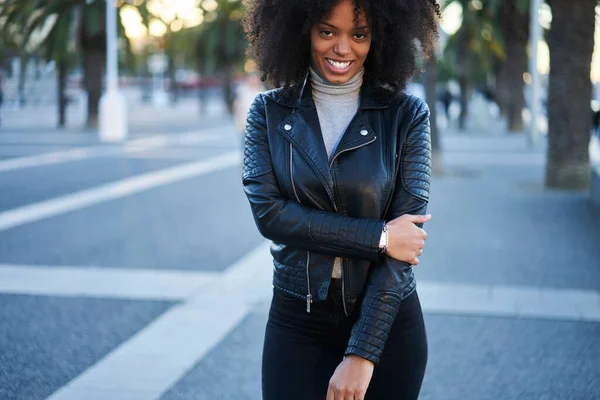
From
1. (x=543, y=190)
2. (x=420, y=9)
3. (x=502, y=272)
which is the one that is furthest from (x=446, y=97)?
(x=420, y=9)

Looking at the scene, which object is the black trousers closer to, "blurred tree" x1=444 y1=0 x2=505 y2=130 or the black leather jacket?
the black leather jacket

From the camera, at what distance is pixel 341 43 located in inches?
93.8

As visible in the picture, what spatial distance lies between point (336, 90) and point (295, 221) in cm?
40

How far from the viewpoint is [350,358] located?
2.22m

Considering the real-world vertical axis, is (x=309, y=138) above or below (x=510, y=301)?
above

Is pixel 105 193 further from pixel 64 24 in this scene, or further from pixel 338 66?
pixel 64 24

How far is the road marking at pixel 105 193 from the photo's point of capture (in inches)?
415

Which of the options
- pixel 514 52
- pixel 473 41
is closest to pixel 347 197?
pixel 514 52

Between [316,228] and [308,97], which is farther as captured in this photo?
[308,97]

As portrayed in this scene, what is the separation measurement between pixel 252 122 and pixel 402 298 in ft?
2.05

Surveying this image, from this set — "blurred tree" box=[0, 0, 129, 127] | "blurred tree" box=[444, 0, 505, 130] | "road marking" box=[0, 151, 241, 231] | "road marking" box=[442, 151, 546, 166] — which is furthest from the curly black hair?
"blurred tree" box=[0, 0, 129, 127]

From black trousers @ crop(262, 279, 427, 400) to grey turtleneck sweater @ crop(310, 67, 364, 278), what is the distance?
0.40 meters

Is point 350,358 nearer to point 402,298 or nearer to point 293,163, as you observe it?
point 402,298

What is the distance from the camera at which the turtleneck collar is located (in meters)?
2.44
